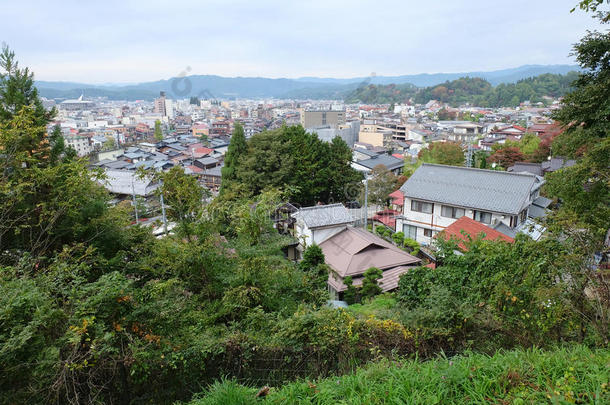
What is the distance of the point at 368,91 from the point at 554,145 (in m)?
185

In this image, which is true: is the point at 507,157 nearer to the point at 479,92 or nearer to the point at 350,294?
the point at 350,294

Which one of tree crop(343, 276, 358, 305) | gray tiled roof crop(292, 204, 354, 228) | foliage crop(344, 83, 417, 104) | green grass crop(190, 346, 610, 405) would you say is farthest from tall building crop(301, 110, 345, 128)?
foliage crop(344, 83, 417, 104)

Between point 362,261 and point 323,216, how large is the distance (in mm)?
3774

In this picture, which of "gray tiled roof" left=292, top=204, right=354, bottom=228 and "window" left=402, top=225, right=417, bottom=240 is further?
"window" left=402, top=225, right=417, bottom=240

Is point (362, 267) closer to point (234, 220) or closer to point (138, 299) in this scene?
point (234, 220)

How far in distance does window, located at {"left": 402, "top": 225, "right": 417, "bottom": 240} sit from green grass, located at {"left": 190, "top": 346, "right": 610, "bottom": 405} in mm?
15489

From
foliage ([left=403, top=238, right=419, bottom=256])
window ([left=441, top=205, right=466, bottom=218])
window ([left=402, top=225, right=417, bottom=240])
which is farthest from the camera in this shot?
window ([left=402, top=225, right=417, bottom=240])

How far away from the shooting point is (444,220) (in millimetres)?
18047

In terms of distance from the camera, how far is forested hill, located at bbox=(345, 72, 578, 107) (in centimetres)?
11375

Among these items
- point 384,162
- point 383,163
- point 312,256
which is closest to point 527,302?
point 312,256

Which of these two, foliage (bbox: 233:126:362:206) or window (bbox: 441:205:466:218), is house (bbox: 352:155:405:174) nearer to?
foliage (bbox: 233:126:362:206)

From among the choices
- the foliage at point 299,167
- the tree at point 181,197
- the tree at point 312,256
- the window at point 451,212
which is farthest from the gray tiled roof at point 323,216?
the tree at point 181,197

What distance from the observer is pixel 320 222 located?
53.6 ft

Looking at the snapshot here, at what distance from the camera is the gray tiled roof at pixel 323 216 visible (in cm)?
1625
